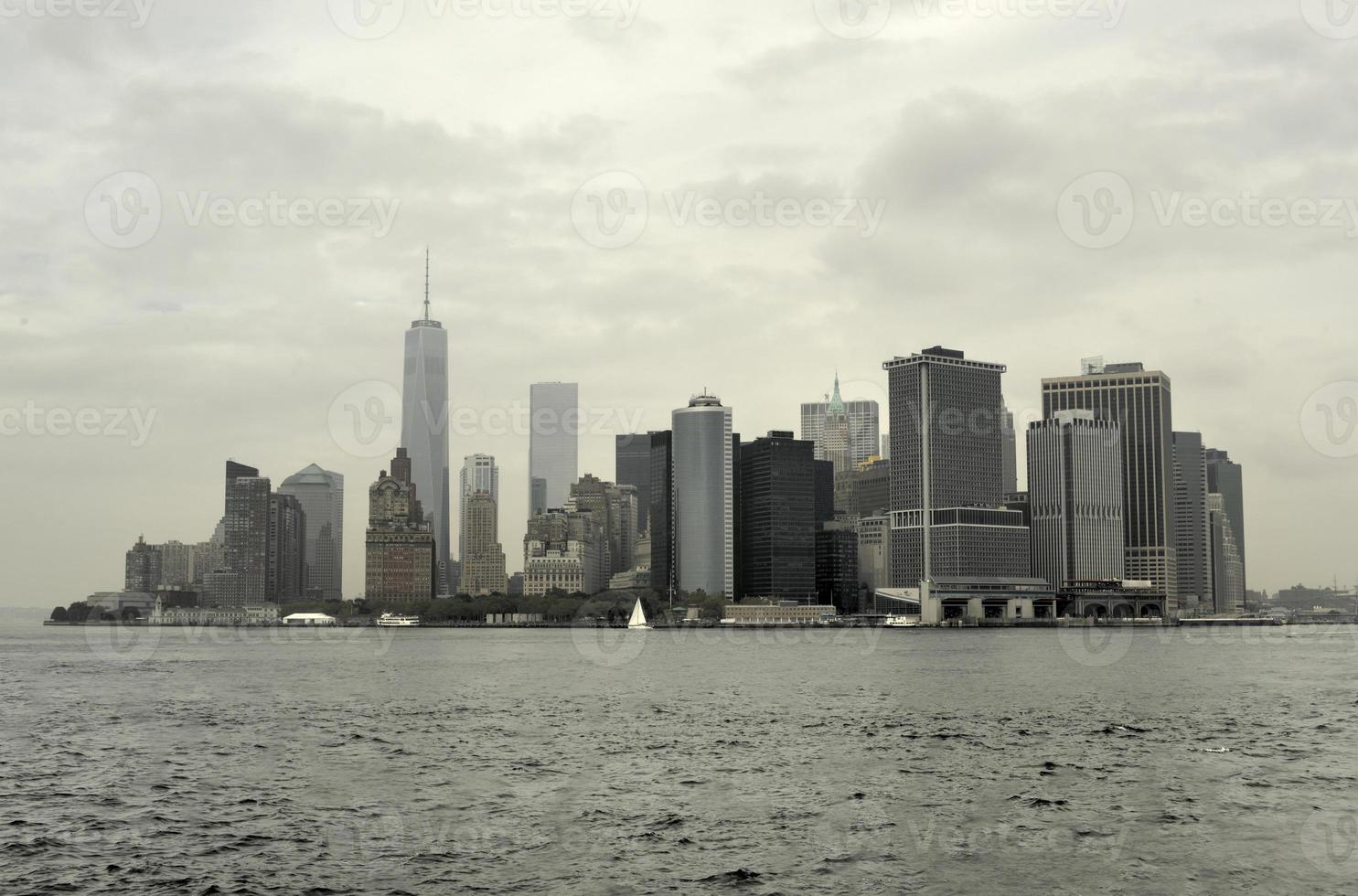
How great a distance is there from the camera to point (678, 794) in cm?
5906

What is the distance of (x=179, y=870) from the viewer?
44.3m

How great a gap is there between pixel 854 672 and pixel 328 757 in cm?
9404

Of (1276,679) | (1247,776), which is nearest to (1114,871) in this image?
(1247,776)

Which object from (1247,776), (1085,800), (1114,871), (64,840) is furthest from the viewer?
(1247,776)

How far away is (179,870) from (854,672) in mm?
118083

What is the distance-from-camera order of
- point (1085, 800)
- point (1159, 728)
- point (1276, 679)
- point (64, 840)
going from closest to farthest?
point (64, 840), point (1085, 800), point (1159, 728), point (1276, 679)

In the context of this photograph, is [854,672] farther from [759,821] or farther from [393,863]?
[393,863]

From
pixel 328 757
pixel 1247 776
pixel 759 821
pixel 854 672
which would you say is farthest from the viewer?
pixel 854 672

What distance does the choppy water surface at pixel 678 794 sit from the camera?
4378 centimetres

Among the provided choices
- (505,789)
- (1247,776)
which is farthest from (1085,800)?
(505,789)

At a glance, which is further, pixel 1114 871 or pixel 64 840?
pixel 64 840

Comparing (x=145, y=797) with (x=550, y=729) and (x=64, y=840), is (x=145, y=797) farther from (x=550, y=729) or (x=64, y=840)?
(x=550, y=729)

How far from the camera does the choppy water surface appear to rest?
43.8 meters

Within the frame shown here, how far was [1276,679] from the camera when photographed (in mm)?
141500
